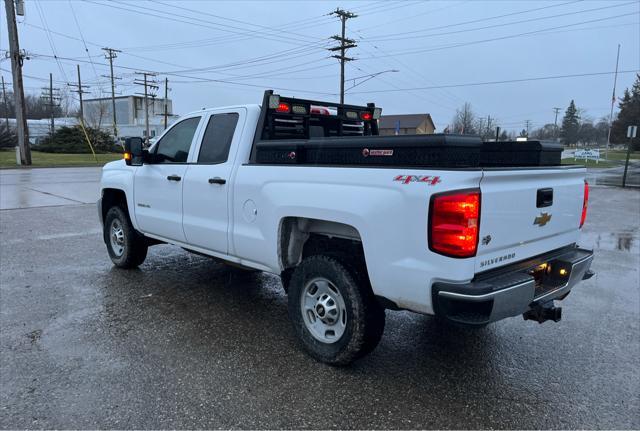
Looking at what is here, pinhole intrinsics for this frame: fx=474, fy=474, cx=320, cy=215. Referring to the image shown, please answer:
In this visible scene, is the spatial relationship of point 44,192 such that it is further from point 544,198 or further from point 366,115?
point 544,198

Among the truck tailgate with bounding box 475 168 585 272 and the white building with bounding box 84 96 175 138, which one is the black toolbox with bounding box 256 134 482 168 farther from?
the white building with bounding box 84 96 175 138

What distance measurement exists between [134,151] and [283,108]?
6.10 ft

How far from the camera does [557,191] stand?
3531mm

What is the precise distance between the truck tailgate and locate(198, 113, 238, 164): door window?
2.48 metres

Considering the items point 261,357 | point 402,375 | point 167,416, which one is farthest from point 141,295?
point 402,375

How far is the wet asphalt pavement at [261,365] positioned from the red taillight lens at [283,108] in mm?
1978

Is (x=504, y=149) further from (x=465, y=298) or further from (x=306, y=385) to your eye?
(x=306, y=385)

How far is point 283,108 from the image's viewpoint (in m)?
4.58

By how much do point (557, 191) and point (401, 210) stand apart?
142 cm

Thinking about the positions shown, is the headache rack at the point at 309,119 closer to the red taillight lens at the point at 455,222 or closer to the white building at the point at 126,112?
the red taillight lens at the point at 455,222

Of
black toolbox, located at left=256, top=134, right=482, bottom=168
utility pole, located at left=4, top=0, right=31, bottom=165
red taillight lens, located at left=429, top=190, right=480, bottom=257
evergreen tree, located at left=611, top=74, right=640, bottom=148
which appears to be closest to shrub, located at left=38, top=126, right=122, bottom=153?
utility pole, located at left=4, top=0, right=31, bottom=165

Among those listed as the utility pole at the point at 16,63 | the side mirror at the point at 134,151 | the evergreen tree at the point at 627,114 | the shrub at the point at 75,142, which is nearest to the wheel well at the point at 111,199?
the side mirror at the point at 134,151

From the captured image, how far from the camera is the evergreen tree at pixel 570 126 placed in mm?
79075

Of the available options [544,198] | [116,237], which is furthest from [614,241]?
[116,237]
